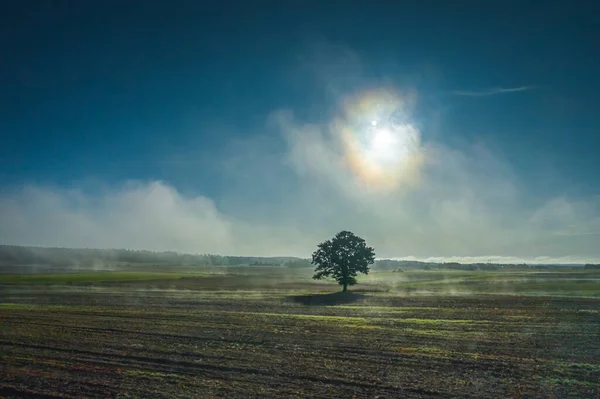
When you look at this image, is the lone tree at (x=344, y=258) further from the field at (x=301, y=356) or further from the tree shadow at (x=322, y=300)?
the field at (x=301, y=356)

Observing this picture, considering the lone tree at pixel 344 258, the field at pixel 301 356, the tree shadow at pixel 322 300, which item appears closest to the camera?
the field at pixel 301 356

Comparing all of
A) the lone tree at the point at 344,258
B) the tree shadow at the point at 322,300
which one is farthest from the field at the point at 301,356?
the lone tree at the point at 344,258

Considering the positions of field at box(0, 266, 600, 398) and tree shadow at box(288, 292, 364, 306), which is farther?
tree shadow at box(288, 292, 364, 306)

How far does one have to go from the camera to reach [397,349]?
2081cm

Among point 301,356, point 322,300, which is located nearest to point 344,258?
point 322,300

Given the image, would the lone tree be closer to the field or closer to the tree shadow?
the tree shadow

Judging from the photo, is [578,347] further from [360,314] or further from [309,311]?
[309,311]

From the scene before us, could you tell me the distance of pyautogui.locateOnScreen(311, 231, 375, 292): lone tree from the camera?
71312 mm

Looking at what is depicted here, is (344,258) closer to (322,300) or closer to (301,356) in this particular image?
(322,300)

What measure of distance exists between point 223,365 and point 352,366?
18.6 ft

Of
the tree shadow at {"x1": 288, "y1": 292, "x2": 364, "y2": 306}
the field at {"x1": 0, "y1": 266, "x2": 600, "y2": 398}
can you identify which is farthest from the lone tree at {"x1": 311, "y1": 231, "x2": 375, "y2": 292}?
the field at {"x1": 0, "y1": 266, "x2": 600, "y2": 398}

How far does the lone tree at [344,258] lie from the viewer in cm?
7131

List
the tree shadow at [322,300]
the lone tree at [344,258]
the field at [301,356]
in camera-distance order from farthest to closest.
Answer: the lone tree at [344,258] < the tree shadow at [322,300] < the field at [301,356]

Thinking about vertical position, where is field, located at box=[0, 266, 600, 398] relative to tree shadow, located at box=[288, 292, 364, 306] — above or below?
above
